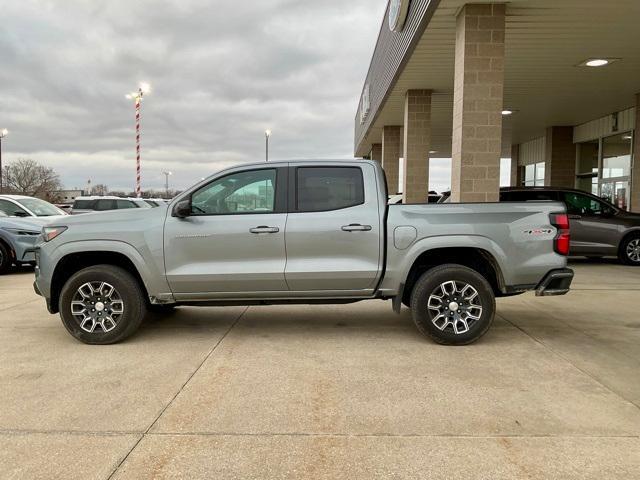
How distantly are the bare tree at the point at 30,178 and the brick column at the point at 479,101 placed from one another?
69386mm

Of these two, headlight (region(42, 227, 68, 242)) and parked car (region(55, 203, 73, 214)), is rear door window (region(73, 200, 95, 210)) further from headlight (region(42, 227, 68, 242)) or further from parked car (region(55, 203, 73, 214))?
headlight (region(42, 227, 68, 242))

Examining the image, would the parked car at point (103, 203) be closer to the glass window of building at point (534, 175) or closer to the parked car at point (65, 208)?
the parked car at point (65, 208)

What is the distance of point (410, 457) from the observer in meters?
3.07

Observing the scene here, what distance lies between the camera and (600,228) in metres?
11.6

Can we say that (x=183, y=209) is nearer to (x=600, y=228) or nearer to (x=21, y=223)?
(x=21, y=223)

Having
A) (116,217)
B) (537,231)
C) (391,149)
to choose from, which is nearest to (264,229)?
(116,217)

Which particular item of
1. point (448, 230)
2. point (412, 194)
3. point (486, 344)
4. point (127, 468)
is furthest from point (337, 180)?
point (412, 194)

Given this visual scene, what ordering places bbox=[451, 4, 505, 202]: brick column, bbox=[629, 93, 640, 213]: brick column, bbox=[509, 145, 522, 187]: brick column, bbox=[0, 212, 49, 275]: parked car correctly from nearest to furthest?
bbox=[451, 4, 505, 202]: brick column
bbox=[0, 212, 49, 275]: parked car
bbox=[629, 93, 640, 213]: brick column
bbox=[509, 145, 522, 187]: brick column

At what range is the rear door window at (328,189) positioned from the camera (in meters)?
5.45

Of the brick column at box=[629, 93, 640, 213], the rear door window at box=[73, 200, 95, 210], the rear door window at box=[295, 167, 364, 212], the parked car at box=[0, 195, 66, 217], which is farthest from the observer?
the rear door window at box=[73, 200, 95, 210]

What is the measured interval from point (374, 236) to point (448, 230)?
2.46ft

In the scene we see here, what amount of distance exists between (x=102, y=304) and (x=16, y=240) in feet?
21.8

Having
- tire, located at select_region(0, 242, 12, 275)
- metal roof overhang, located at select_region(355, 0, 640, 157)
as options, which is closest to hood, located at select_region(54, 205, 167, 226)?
metal roof overhang, located at select_region(355, 0, 640, 157)

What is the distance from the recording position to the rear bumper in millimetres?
5242
